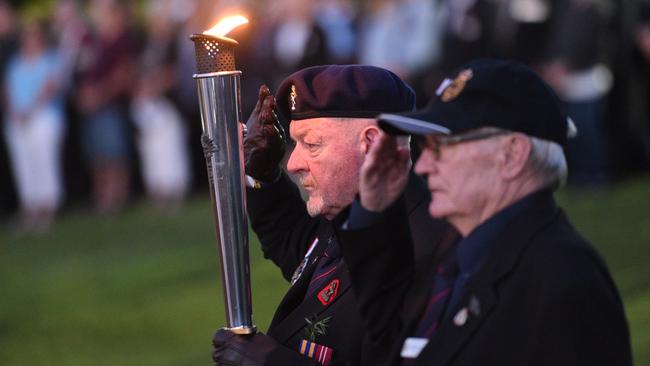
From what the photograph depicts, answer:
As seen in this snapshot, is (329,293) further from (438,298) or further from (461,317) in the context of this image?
(461,317)

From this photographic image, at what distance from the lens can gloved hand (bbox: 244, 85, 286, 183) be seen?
3.91 metres

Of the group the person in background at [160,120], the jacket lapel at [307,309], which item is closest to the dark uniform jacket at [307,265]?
the jacket lapel at [307,309]

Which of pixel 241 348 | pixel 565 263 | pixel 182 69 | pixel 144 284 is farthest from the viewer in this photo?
pixel 182 69

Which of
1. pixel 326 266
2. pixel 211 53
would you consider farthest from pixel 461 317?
pixel 211 53

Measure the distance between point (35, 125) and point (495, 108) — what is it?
11.0m

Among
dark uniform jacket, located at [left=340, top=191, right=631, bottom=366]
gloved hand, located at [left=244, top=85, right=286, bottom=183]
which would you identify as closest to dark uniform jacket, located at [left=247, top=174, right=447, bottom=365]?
gloved hand, located at [left=244, top=85, right=286, bottom=183]

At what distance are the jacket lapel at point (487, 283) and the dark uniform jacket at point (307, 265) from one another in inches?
13.6

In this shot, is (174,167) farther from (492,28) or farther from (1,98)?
(492,28)

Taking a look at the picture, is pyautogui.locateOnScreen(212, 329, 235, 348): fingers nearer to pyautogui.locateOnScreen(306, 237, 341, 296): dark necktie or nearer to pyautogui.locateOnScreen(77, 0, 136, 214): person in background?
pyautogui.locateOnScreen(306, 237, 341, 296): dark necktie

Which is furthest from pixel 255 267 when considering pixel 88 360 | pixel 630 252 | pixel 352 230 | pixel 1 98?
pixel 352 230

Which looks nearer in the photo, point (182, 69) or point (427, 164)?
point (427, 164)

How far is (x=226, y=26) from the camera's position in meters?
3.63

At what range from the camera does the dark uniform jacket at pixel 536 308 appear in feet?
9.04

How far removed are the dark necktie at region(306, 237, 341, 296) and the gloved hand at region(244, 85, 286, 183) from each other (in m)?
0.38
